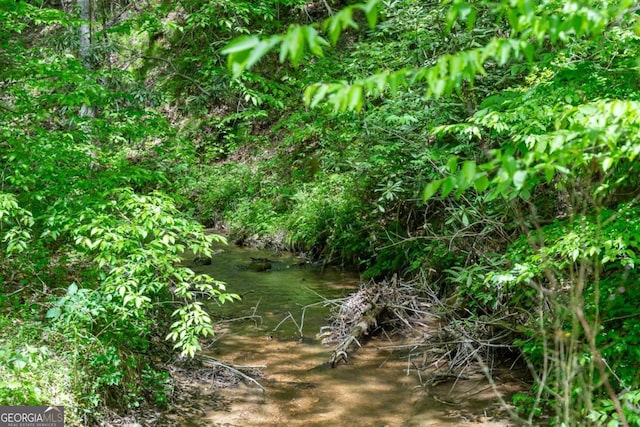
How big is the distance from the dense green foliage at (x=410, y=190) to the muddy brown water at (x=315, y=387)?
22.9 inches

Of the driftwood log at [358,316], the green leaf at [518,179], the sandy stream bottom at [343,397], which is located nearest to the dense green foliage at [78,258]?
the sandy stream bottom at [343,397]

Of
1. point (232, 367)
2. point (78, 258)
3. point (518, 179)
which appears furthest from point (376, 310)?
point (518, 179)

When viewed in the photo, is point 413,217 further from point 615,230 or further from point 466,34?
point 615,230

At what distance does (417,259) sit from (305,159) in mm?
7492

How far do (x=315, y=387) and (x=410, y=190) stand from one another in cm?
315

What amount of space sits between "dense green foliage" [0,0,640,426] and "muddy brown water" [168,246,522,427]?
1.91 ft

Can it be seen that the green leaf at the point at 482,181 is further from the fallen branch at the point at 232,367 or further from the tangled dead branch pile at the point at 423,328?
the fallen branch at the point at 232,367

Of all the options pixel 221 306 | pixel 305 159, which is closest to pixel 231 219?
pixel 305 159

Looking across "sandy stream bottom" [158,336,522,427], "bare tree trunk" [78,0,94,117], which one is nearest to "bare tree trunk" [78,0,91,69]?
"bare tree trunk" [78,0,94,117]

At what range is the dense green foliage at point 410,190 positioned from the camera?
207 cm

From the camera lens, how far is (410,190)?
7.43 m

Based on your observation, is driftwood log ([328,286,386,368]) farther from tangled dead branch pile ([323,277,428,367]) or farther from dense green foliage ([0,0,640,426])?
dense green foliage ([0,0,640,426])

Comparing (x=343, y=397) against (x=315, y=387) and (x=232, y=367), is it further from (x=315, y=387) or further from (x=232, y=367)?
(x=232, y=367)

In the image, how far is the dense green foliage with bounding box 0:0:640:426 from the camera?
81.5 inches
